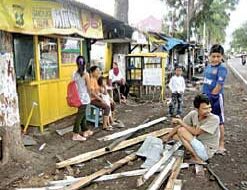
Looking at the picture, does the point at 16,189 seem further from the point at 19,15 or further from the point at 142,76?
the point at 142,76

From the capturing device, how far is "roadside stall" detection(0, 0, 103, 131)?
7.43m

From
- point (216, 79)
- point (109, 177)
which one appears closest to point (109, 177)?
point (109, 177)

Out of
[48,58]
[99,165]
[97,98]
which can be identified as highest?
[48,58]

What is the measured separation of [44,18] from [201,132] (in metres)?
3.99

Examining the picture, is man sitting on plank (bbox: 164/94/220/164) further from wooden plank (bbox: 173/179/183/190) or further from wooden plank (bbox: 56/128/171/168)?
wooden plank (bbox: 56/128/171/168)

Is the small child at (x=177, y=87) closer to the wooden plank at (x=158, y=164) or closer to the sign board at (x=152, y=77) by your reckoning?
the sign board at (x=152, y=77)

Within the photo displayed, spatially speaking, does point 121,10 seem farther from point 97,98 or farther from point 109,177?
point 109,177

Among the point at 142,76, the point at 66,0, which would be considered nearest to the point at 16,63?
the point at 66,0

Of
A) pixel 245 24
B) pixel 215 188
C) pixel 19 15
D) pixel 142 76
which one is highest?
pixel 245 24

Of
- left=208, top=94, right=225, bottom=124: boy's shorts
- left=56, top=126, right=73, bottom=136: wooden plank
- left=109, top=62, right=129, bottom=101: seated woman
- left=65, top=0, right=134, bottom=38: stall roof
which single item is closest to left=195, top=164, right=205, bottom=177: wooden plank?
left=208, top=94, right=225, bottom=124: boy's shorts

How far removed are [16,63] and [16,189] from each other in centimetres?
377

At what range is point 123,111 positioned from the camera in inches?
480

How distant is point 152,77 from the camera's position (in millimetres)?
14258

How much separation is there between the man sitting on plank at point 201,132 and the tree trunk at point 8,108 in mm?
2785
